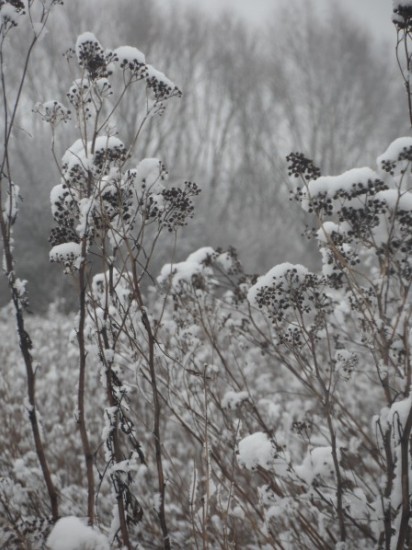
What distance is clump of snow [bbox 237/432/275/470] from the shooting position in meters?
2.01

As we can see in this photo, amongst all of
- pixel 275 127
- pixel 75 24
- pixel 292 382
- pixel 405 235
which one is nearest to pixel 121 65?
pixel 405 235

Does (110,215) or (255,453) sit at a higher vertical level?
(110,215)

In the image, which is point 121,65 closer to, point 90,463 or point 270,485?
point 90,463

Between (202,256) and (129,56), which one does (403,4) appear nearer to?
(129,56)

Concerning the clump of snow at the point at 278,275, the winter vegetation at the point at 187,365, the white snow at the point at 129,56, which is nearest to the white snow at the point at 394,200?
the winter vegetation at the point at 187,365

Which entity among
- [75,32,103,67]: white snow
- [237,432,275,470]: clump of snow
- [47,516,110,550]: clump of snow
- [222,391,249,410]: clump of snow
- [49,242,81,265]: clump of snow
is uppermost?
[75,32,103,67]: white snow

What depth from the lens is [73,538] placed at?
133cm

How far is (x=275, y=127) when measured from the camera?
20.5 m

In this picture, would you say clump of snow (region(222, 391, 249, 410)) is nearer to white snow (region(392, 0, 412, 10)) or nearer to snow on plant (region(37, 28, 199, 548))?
snow on plant (region(37, 28, 199, 548))

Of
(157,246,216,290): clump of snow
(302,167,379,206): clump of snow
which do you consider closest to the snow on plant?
(302,167,379,206): clump of snow

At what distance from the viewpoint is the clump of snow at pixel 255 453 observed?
201 cm

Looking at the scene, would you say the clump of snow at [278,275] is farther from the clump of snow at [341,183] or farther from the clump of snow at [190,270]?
the clump of snow at [190,270]

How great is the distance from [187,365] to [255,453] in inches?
32.7

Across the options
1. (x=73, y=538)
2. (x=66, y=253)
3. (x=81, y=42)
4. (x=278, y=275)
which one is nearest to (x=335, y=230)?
(x=278, y=275)
